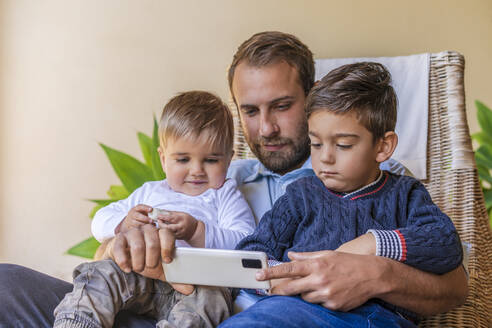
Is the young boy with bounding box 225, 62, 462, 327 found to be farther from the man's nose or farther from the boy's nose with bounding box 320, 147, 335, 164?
the man's nose

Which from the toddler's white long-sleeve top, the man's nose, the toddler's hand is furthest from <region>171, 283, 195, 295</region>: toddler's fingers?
the man's nose

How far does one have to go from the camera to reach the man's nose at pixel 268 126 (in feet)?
5.66

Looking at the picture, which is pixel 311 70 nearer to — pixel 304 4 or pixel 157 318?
pixel 157 318

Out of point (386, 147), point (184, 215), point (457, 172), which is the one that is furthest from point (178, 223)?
point (457, 172)

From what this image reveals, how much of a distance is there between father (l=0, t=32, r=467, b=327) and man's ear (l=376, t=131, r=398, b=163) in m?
0.29

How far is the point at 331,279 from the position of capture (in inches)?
42.3

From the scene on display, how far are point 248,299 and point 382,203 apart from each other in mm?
398

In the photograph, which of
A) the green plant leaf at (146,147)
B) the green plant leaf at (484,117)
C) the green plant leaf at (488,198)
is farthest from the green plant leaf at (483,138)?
the green plant leaf at (146,147)

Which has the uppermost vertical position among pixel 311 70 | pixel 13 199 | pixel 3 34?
pixel 3 34

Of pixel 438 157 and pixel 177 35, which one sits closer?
pixel 438 157

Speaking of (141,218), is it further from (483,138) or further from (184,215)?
(483,138)

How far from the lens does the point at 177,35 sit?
3.18 m

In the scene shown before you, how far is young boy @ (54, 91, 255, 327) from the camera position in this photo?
1.17 m

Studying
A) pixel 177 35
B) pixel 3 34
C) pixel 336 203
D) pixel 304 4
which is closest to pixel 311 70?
pixel 336 203
